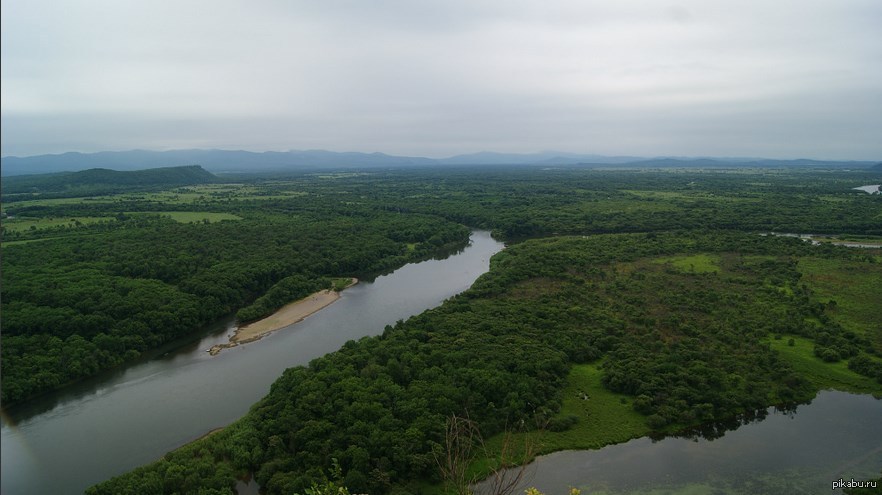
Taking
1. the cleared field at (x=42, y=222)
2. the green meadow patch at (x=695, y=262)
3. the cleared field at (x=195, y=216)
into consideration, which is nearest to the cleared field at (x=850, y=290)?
the green meadow patch at (x=695, y=262)

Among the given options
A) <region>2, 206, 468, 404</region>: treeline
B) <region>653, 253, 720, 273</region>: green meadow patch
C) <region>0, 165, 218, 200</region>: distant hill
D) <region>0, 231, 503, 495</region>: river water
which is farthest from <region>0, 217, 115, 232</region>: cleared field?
<region>653, 253, 720, 273</region>: green meadow patch

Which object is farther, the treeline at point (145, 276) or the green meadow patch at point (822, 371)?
the treeline at point (145, 276)

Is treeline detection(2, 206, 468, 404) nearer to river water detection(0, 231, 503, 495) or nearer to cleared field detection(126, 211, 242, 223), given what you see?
river water detection(0, 231, 503, 495)

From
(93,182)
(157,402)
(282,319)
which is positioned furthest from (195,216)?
(93,182)

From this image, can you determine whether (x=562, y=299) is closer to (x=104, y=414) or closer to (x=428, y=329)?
(x=428, y=329)

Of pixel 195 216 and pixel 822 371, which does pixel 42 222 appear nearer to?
pixel 195 216

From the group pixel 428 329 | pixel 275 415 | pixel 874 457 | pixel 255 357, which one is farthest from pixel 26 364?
pixel 874 457

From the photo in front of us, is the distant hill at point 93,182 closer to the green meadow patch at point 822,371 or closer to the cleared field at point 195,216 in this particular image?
the cleared field at point 195,216
